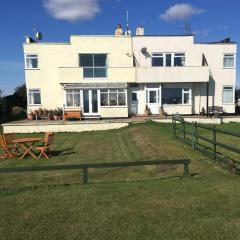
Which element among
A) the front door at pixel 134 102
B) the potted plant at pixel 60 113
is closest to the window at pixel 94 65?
the front door at pixel 134 102

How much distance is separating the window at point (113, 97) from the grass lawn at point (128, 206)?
17971 mm

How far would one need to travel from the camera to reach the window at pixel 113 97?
27.9 m

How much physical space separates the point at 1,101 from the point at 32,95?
2630mm

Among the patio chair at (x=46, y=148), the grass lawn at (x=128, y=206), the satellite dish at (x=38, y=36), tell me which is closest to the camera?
the grass lawn at (x=128, y=206)

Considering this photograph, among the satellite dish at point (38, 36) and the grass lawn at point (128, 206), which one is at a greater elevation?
the satellite dish at point (38, 36)

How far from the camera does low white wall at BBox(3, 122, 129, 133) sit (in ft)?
76.0

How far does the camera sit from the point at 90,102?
2783 centimetres

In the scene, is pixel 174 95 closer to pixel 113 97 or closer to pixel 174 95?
pixel 174 95

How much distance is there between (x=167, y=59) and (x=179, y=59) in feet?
3.54

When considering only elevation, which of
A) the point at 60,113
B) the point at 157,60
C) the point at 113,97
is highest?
the point at 157,60

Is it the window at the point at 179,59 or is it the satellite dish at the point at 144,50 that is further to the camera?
the window at the point at 179,59

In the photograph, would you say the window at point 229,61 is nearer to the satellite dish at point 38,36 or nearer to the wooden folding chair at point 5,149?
the satellite dish at point 38,36

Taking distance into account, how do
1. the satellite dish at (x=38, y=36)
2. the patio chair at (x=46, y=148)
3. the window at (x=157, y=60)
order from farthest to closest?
the satellite dish at (x=38, y=36) < the window at (x=157, y=60) < the patio chair at (x=46, y=148)

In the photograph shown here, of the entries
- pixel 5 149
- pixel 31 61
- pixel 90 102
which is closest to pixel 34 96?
pixel 31 61
